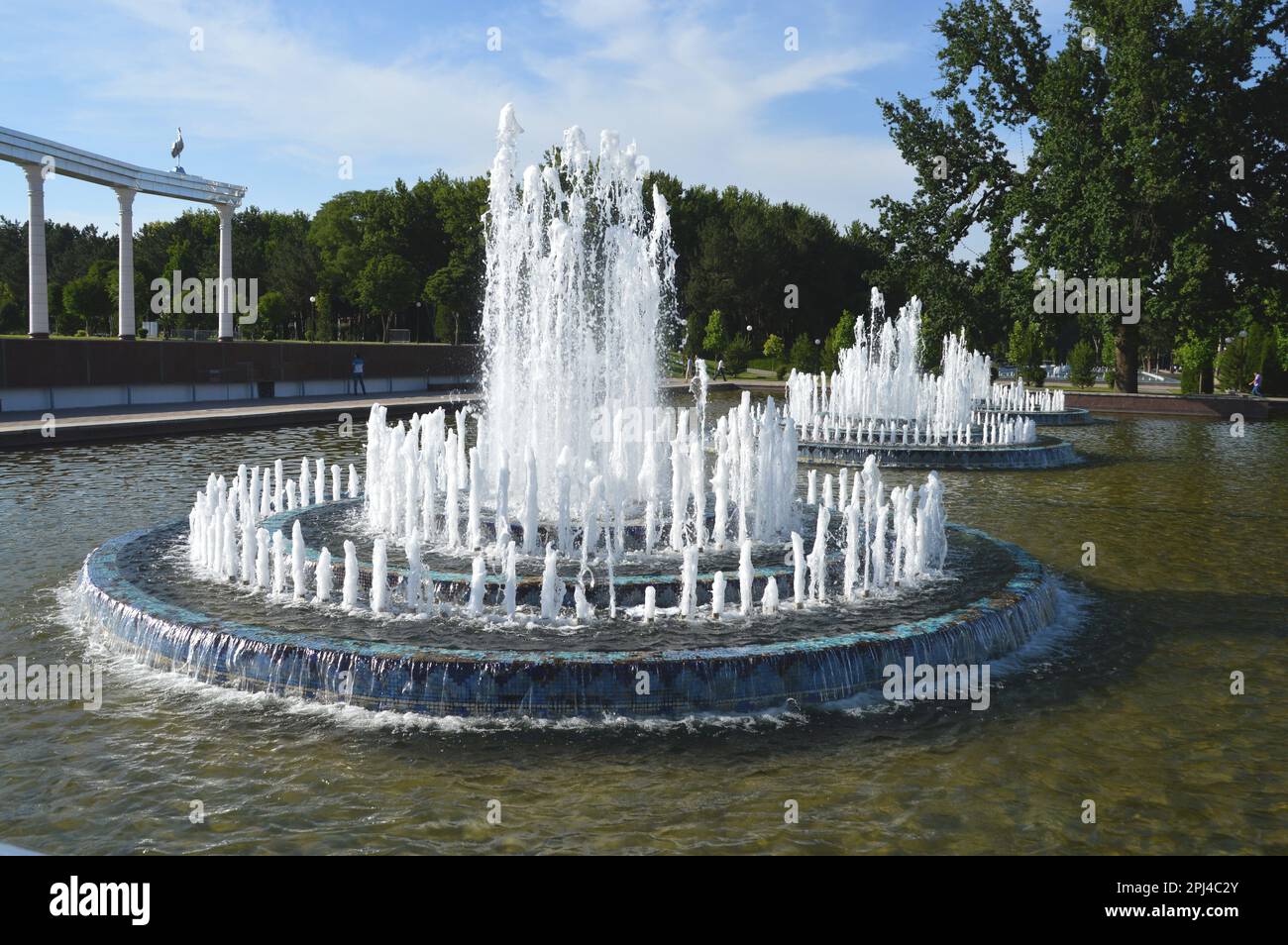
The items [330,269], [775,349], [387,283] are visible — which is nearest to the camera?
[387,283]

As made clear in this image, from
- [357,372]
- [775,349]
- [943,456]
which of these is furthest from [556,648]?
[775,349]

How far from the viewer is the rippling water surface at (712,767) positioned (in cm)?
527

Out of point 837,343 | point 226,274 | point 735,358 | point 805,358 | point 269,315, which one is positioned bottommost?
point 805,358

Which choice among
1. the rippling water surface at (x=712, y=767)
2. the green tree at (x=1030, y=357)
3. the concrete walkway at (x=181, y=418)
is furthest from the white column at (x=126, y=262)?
the rippling water surface at (x=712, y=767)

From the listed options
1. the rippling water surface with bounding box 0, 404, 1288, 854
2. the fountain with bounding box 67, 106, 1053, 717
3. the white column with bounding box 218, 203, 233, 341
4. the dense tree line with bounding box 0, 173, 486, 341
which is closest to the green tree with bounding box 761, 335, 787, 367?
the dense tree line with bounding box 0, 173, 486, 341

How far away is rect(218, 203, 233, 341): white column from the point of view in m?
45.5

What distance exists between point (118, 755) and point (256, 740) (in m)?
0.73

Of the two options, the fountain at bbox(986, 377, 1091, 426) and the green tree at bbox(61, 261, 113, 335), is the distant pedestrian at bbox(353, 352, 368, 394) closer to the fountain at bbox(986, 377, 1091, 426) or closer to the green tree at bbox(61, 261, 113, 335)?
the fountain at bbox(986, 377, 1091, 426)

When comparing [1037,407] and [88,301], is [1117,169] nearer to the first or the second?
[1037,407]

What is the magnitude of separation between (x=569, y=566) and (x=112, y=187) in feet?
120

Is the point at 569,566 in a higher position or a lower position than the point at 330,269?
lower

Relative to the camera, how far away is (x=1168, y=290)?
1238 inches

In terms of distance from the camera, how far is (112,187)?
129 ft

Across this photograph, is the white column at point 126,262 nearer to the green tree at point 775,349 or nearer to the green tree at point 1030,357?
the green tree at point 775,349
